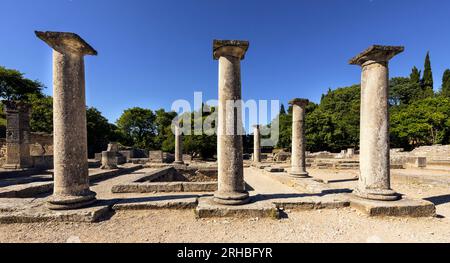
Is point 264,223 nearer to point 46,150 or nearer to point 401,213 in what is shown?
point 401,213

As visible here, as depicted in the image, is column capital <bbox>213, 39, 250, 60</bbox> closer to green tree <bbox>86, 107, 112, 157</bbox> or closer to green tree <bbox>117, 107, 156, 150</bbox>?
green tree <bbox>86, 107, 112, 157</bbox>

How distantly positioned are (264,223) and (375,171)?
3.12 m

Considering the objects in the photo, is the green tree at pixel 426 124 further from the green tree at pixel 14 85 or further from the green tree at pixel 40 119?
the green tree at pixel 14 85

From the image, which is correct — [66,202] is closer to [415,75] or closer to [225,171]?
[225,171]

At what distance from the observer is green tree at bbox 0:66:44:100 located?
29.6 metres

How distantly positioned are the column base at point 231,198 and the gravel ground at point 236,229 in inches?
17.7

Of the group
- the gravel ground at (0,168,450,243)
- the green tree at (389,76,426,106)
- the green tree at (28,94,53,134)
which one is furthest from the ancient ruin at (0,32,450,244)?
the green tree at (389,76,426,106)

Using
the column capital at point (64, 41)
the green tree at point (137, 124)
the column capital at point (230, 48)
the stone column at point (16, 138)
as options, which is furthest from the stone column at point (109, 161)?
the green tree at point (137, 124)

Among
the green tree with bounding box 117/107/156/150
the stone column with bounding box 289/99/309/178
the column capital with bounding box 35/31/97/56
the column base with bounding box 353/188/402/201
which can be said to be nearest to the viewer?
the column capital with bounding box 35/31/97/56

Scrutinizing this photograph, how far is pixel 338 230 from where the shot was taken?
379 cm

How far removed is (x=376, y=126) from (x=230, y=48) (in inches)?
157

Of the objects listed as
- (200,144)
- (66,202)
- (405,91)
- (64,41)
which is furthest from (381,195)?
(405,91)

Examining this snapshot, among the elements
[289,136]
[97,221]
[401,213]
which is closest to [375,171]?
[401,213]

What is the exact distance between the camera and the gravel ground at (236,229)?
3.49 metres
